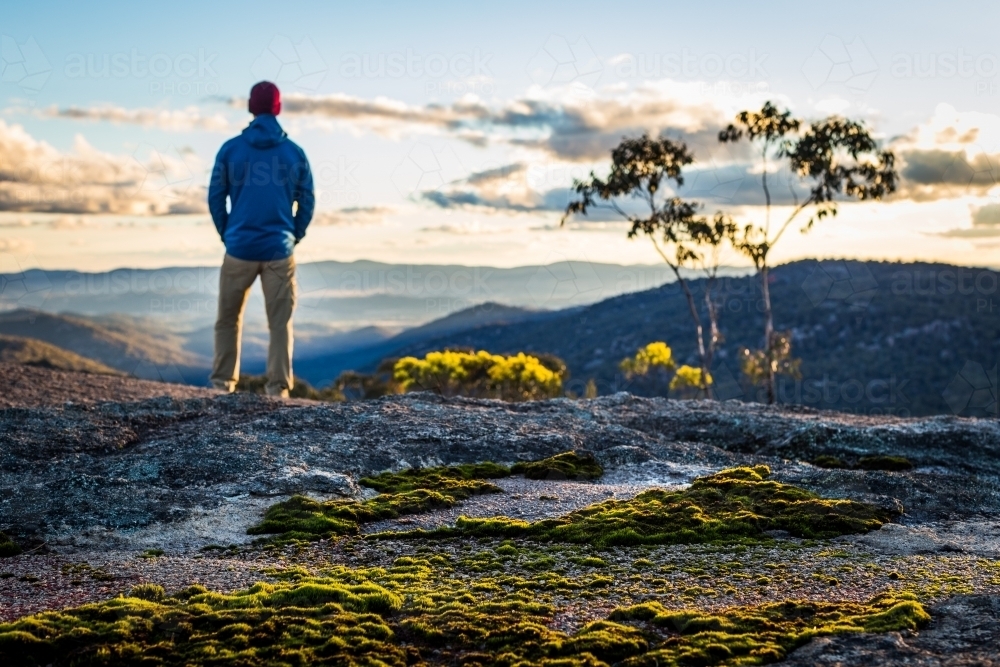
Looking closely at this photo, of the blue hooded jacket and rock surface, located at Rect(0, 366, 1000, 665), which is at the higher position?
the blue hooded jacket

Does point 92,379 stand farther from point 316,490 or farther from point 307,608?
point 307,608

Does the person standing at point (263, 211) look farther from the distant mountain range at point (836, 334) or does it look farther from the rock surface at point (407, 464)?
the distant mountain range at point (836, 334)

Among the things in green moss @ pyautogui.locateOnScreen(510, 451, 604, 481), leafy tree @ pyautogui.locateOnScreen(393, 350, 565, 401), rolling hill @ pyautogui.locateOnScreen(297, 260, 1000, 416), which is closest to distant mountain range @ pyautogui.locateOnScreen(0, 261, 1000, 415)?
rolling hill @ pyautogui.locateOnScreen(297, 260, 1000, 416)

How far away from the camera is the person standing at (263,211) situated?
15.8 m

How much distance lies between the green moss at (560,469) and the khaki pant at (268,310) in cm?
481

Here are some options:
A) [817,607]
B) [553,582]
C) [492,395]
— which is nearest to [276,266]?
[553,582]

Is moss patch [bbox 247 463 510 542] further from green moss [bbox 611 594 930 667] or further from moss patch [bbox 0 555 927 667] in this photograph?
green moss [bbox 611 594 930 667]

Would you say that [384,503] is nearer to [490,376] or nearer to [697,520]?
[697,520]

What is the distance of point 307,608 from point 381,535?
2.69 meters

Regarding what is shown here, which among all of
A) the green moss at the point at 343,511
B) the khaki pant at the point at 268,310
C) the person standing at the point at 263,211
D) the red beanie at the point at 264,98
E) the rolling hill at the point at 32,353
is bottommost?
the rolling hill at the point at 32,353

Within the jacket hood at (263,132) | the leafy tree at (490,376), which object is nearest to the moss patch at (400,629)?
the jacket hood at (263,132)

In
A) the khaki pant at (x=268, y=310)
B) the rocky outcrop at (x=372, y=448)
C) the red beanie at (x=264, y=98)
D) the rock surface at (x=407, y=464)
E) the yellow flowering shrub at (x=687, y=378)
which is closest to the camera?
the rock surface at (x=407, y=464)

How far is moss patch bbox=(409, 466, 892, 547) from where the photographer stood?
33.7 feet

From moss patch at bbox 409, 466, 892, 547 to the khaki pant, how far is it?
6.69 meters
